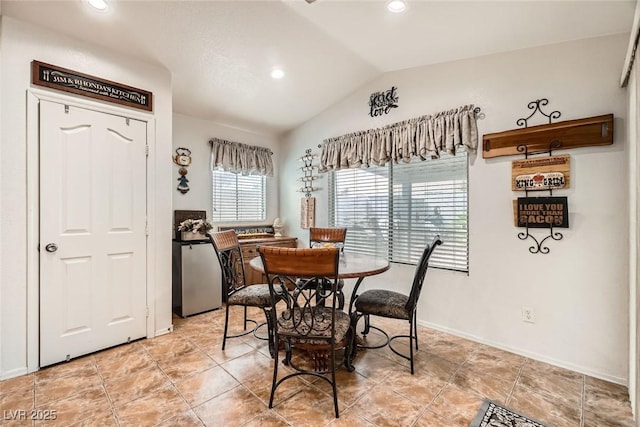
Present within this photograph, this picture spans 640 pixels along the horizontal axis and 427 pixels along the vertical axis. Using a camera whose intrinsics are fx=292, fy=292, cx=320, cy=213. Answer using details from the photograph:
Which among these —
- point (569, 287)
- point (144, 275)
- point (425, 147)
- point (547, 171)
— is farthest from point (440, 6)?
point (144, 275)

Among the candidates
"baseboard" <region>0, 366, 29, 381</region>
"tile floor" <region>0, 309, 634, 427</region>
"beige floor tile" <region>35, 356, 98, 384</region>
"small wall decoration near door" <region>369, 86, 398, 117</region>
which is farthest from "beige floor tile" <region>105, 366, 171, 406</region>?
"small wall decoration near door" <region>369, 86, 398, 117</region>

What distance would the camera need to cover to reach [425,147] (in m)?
3.14

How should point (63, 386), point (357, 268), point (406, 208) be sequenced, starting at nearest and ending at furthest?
point (63, 386) → point (357, 268) → point (406, 208)

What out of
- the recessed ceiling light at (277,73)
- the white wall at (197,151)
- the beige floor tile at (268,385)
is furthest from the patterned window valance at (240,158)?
the beige floor tile at (268,385)

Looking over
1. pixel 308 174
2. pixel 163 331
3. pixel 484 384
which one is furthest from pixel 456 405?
pixel 308 174

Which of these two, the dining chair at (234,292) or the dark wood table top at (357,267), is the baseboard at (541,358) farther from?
the dining chair at (234,292)

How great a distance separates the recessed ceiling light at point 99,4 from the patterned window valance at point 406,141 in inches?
106

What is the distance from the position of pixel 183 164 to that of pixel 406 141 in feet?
9.64

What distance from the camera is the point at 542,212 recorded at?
8.05 ft

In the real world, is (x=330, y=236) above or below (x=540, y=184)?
below

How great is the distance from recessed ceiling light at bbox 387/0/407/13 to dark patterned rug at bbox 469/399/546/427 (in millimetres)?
2906

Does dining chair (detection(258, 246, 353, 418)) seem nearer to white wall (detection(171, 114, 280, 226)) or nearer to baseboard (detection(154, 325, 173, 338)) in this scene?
baseboard (detection(154, 325, 173, 338))

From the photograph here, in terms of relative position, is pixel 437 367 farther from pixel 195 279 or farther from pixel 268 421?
pixel 195 279

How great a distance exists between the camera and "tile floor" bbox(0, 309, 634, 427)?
1.77 metres
